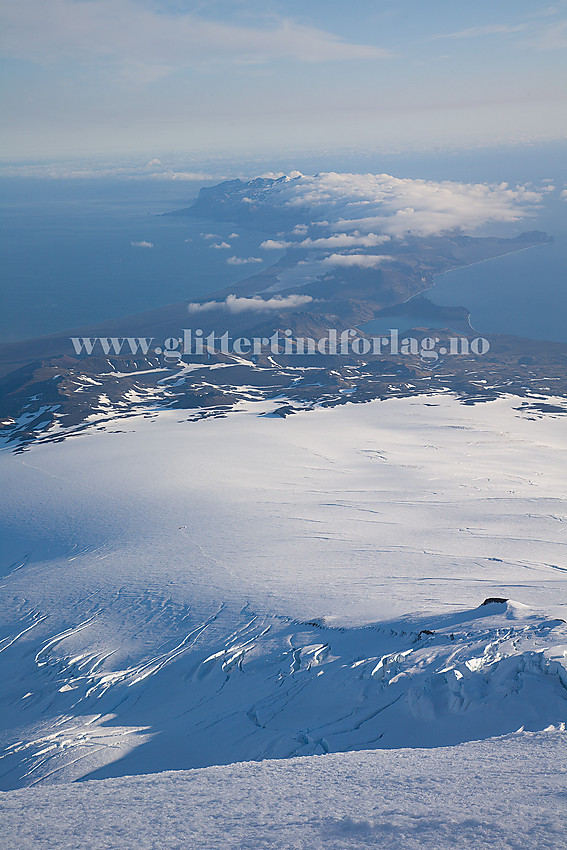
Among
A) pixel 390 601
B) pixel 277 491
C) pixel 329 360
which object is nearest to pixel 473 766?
pixel 390 601

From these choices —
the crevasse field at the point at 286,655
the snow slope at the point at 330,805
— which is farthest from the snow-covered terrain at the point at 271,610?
the snow slope at the point at 330,805

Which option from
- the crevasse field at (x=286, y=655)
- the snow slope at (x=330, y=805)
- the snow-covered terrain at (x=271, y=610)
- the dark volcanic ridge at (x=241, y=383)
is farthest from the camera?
the dark volcanic ridge at (x=241, y=383)

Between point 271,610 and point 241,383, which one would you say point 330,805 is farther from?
point 241,383

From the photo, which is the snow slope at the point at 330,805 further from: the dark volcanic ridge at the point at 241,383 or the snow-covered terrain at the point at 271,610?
the dark volcanic ridge at the point at 241,383

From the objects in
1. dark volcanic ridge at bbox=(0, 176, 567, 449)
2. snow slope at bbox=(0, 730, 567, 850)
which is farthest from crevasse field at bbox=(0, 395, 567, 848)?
dark volcanic ridge at bbox=(0, 176, 567, 449)

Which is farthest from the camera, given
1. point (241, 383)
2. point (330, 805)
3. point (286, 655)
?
point (241, 383)

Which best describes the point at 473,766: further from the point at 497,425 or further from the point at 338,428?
the point at 497,425

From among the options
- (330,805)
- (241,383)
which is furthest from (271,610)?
(241,383)
